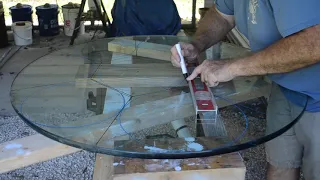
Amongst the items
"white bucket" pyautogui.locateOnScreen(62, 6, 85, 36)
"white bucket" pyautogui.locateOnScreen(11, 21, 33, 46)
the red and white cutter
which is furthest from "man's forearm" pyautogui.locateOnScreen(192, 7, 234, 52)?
"white bucket" pyautogui.locateOnScreen(62, 6, 85, 36)

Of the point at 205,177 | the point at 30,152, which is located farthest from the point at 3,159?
the point at 205,177

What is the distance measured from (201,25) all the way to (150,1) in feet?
5.38

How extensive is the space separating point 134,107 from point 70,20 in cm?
409

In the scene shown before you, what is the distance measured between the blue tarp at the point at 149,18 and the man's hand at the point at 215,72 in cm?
205

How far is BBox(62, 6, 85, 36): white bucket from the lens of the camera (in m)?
5.16

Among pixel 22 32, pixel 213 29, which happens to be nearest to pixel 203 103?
pixel 213 29

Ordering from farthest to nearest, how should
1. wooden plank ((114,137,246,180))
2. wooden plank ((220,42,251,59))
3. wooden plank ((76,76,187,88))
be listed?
wooden plank ((220,42,251,59)), wooden plank ((76,76,187,88)), wooden plank ((114,137,246,180))

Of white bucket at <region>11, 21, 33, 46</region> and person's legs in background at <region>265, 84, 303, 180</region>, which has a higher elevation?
person's legs in background at <region>265, 84, 303, 180</region>

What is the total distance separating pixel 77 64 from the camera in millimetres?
1939

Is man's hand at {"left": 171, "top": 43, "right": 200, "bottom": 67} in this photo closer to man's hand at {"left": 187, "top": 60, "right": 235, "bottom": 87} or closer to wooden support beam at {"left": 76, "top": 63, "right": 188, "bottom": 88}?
wooden support beam at {"left": 76, "top": 63, "right": 188, "bottom": 88}

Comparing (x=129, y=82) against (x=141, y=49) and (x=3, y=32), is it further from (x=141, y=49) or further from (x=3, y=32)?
(x=3, y=32)

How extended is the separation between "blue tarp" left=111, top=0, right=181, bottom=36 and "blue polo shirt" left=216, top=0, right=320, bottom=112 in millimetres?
1896

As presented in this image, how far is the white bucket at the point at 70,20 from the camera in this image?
203 inches

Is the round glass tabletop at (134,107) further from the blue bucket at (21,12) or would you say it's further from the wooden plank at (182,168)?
the blue bucket at (21,12)
